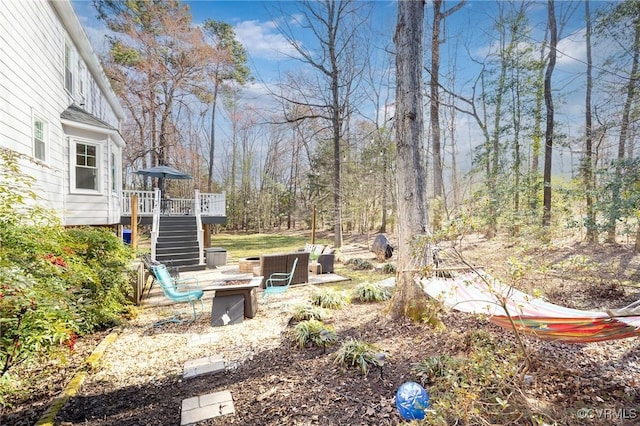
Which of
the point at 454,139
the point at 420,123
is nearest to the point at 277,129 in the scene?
the point at 454,139

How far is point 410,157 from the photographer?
404cm

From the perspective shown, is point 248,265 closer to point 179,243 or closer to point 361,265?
point 179,243

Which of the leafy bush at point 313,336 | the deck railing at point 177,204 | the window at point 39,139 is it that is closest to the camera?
the leafy bush at point 313,336

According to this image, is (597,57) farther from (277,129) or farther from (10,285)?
(277,129)

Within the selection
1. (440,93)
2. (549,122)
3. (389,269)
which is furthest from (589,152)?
(389,269)

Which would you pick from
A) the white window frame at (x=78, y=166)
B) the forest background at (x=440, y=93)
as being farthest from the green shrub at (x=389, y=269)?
the white window frame at (x=78, y=166)

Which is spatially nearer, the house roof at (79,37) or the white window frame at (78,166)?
the house roof at (79,37)

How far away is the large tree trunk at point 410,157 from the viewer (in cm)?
400

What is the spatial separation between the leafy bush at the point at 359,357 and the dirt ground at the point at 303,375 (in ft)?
0.21

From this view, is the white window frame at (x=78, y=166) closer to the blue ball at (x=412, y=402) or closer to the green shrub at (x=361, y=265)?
the green shrub at (x=361, y=265)

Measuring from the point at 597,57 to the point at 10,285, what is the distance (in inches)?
537

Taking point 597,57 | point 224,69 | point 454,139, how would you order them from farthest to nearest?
point 224,69, point 454,139, point 597,57

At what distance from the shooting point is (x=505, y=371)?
6.62 feet
